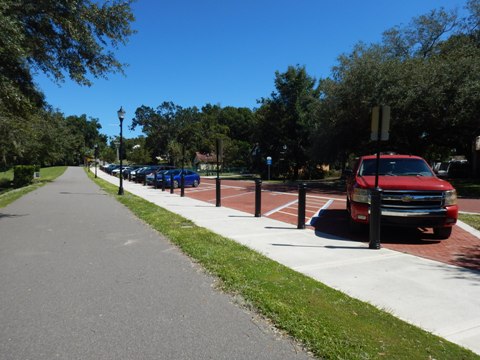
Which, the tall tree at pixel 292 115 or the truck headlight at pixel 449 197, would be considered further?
the tall tree at pixel 292 115

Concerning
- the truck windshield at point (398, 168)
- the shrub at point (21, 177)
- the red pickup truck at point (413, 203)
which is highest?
the truck windshield at point (398, 168)

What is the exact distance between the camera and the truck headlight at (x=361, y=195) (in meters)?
8.83

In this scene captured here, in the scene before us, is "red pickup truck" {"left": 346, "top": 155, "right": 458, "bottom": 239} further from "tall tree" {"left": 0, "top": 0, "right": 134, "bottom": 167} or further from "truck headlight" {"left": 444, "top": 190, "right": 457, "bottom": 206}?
"tall tree" {"left": 0, "top": 0, "right": 134, "bottom": 167}

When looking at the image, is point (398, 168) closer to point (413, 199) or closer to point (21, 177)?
point (413, 199)

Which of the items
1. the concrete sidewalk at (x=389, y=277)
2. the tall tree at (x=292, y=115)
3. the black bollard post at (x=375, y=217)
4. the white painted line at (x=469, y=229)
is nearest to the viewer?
the concrete sidewalk at (x=389, y=277)

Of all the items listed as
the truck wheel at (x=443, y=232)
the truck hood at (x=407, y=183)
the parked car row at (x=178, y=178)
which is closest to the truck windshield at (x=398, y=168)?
the truck hood at (x=407, y=183)

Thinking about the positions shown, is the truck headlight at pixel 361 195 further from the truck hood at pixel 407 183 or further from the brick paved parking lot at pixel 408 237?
the brick paved parking lot at pixel 408 237

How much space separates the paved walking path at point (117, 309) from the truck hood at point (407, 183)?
4.40 m

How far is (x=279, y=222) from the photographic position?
1142 cm

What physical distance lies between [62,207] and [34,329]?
482 inches

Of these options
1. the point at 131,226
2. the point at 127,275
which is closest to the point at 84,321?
the point at 127,275

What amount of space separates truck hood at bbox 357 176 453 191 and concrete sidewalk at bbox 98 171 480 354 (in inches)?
53.1

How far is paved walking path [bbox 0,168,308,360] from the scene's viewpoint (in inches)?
144

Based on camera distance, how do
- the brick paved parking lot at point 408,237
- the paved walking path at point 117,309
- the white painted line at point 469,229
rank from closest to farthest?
the paved walking path at point 117,309, the brick paved parking lot at point 408,237, the white painted line at point 469,229
